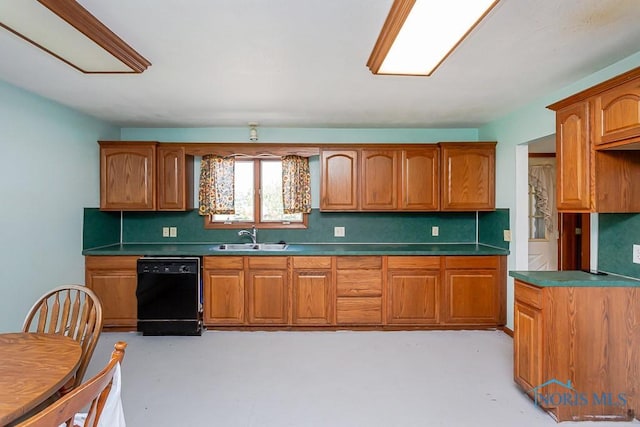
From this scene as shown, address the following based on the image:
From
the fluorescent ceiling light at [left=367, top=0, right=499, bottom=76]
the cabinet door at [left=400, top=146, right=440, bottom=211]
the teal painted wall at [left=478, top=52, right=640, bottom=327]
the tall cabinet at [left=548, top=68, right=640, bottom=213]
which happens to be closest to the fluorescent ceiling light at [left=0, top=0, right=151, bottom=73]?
the fluorescent ceiling light at [left=367, top=0, right=499, bottom=76]

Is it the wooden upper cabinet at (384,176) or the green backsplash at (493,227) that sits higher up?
the wooden upper cabinet at (384,176)

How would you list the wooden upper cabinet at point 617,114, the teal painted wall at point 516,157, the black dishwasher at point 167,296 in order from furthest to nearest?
the black dishwasher at point 167,296 < the teal painted wall at point 516,157 < the wooden upper cabinet at point 617,114

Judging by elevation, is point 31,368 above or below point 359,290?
above

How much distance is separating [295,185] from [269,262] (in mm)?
1033

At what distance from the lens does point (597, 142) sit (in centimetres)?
211

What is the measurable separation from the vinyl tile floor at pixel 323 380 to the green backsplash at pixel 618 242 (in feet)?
3.14

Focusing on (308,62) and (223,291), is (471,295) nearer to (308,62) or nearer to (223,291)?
(223,291)

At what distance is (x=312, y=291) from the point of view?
3629 millimetres

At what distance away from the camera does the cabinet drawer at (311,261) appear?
362cm

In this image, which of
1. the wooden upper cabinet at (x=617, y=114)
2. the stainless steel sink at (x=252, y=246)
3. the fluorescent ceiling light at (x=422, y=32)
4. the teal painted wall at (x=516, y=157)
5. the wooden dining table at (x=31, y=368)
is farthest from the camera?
the stainless steel sink at (x=252, y=246)

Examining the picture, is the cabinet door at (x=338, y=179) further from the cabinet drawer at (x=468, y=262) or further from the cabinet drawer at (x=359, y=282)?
the cabinet drawer at (x=468, y=262)

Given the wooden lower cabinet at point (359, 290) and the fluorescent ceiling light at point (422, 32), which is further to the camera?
the wooden lower cabinet at point (359, 290)

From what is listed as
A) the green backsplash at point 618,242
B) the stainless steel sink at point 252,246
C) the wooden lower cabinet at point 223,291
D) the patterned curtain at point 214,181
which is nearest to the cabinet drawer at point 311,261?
the stainless steel sink at point 252,246

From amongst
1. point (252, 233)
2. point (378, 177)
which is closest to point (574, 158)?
point (378, 177)
